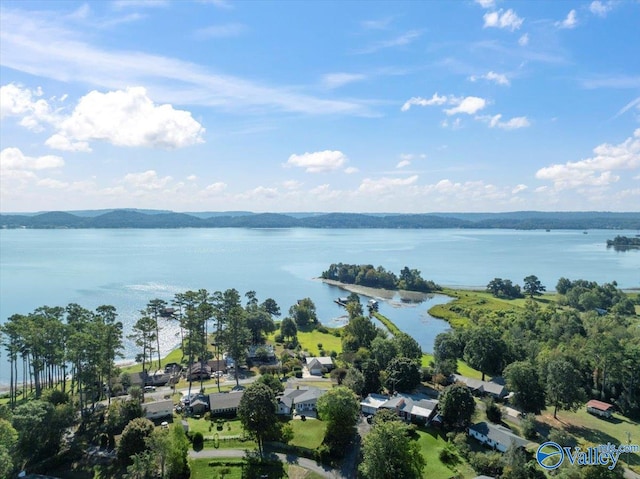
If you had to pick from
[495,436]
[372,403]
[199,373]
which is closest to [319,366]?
[372,403]

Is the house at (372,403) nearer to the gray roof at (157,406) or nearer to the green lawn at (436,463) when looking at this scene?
the green lawn at (436,463)

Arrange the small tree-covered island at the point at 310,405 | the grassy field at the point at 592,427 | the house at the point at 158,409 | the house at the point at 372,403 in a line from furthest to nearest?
1. the house at the point at 372,403
2. the house at the point at 158,409
3. the grassy field at the point at 592,427
4. the small tree-covered island at the point at 310,405

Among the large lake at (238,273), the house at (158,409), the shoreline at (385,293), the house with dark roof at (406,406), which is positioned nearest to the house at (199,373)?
the house at (158,409)

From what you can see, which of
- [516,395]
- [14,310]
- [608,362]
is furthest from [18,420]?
[14,310]

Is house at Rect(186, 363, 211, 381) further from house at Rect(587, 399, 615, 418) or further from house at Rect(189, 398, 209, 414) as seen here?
house at Rect(587, 399, 615, 418)

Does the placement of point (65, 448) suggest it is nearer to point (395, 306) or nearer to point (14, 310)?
point (14, 310)

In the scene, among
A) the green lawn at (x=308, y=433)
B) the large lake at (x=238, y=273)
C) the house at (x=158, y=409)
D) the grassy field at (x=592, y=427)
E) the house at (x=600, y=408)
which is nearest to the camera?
the green lawn at (x=308, y=433)

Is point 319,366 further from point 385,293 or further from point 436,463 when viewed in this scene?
point 385,293
